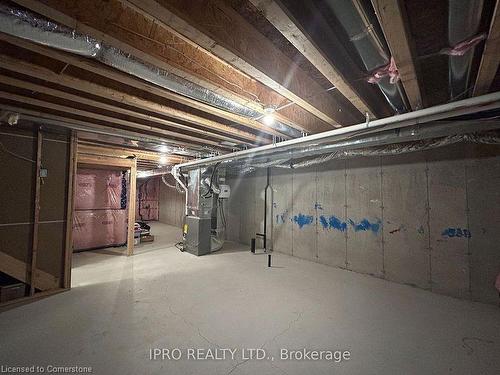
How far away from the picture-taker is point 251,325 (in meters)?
2.08

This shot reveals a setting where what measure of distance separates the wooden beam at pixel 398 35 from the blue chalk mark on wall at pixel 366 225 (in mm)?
2410

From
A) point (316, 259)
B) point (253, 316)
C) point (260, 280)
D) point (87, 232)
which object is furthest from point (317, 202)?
point (87, 232)

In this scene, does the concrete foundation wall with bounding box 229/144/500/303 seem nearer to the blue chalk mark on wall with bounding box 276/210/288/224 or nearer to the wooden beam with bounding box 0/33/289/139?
the blue chalk mark on wall with bounding box 276/210/288/224

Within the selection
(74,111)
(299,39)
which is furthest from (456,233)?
(74,111)

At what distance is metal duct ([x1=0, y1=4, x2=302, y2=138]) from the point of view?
3.43 feet

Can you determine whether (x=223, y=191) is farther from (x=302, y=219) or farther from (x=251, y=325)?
(x=251, y=325)

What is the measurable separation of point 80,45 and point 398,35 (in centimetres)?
167

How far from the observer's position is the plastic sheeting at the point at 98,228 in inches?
183

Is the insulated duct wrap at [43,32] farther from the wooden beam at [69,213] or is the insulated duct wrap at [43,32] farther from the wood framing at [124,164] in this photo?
the wood framing at [124,164]

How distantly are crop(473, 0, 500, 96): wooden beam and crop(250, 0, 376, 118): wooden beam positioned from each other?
0.70 m

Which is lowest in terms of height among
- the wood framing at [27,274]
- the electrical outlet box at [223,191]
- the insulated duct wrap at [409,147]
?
the wood framing at [27,274]

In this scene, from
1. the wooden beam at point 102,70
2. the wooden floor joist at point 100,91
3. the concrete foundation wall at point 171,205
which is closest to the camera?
the wooden beam at point 102,70

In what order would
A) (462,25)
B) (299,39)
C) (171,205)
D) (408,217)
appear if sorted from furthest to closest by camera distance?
1. (171,205)
2. (408,217)
3. (299,39)
4. (462,25)

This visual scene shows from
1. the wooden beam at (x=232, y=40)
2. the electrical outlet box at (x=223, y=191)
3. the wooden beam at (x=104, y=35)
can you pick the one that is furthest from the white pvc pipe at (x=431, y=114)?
the electrical outlet box at (x=223, y=191)
